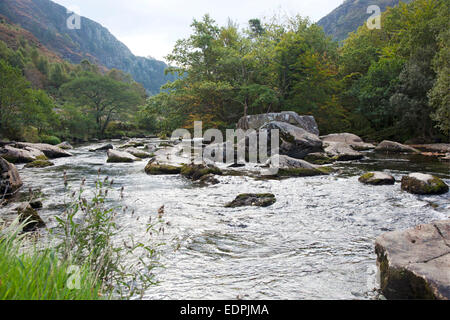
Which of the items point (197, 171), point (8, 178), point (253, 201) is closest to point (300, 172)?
point (197, 171)

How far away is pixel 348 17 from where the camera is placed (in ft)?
457

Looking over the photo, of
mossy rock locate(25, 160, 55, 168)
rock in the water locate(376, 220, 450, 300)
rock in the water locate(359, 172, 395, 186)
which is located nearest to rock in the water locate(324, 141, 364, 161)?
rock in the water locate(359, 172, 395, 186)

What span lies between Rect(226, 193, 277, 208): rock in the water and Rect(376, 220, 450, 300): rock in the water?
11.9ft

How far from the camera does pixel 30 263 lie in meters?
2.08

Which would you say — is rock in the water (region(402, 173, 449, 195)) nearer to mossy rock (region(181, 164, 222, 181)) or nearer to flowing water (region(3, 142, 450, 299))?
flowing water (region(3, 142, 450, 299))

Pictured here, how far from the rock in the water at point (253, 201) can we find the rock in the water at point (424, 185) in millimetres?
4010

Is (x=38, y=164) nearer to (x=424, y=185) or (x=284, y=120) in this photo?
(x=284, y=120)

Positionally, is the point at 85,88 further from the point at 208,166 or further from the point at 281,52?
the point at 208,166

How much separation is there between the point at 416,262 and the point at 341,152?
14.2m

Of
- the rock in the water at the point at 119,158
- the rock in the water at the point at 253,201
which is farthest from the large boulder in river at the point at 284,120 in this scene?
the rock in the water at the point at 253,201

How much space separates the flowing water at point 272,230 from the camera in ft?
11.5

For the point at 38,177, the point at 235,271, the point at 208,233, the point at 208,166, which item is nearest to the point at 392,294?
the point at 235,271
